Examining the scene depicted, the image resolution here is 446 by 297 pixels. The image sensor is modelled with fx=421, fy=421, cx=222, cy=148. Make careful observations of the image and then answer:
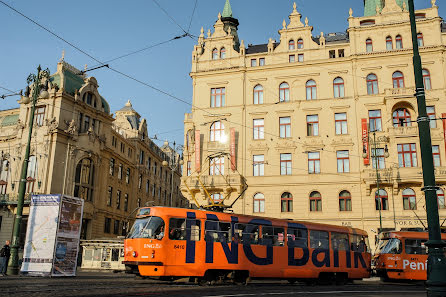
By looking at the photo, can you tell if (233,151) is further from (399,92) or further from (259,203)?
(399,92)

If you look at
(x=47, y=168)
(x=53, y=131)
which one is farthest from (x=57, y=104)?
(x=47, y=168)

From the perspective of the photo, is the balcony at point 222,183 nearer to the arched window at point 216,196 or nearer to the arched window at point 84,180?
the arched window at point 216,196

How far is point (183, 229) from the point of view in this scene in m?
17.6

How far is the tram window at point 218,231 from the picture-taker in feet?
59.9

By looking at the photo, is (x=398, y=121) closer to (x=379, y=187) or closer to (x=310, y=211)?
(x=379, y=187)

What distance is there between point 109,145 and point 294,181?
87.5ft

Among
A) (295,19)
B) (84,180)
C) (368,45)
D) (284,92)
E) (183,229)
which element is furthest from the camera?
(84,180)

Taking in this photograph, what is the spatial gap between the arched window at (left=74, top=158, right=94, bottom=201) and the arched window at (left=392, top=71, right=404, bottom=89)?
33.6 m

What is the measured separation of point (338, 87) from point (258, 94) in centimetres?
748

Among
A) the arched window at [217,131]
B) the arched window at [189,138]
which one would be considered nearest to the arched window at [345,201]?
the arched window at [217,131]

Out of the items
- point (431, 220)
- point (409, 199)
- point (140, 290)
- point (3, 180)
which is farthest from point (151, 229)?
point (3, 180)

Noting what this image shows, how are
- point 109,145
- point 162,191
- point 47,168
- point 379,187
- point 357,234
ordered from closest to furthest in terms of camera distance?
point 357,234 → point 379,187 → point 47,168 → point 109,145 → point 162,191

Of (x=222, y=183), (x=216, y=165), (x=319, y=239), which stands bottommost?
(x=319, y=239)

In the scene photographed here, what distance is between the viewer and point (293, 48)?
40688mm
